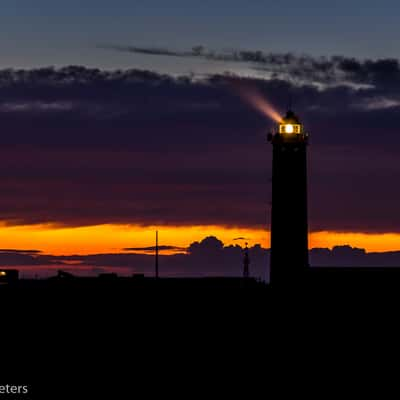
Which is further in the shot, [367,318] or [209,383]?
[367,318]

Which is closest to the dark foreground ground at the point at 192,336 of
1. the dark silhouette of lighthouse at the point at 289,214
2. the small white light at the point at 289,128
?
the dark silhouette of lighthouse at the point at 289,214

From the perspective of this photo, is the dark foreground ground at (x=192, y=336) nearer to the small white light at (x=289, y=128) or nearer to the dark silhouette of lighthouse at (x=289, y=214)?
the dark silhouette of lighthouse at (x=289, y=214)

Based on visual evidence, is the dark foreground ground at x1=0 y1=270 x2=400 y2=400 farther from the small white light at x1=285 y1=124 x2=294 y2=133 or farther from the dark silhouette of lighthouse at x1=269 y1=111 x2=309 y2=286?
the small white light at x1=285 y1=124 x2=294 y2=133

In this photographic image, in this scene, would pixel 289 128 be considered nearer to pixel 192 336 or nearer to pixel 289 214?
pixel 289 214

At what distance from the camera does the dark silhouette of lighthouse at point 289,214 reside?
94500 mm

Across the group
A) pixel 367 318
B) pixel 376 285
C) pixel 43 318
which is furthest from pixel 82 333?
pixel 376 285

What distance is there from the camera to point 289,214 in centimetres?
9444

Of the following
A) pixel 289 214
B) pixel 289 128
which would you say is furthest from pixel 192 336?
pixel 289 128

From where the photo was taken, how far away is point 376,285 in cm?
8381

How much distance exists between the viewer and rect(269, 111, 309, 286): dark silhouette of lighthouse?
94.5 meters

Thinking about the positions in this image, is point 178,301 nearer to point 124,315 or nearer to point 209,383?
point 124,315

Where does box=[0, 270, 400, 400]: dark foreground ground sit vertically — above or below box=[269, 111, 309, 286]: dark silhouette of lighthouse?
below

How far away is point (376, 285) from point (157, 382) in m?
30.2

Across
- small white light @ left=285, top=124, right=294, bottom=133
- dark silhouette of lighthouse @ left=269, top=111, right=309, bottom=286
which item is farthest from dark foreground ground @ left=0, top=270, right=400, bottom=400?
small white light @ left=285, top=124, right=294, bottom=133
